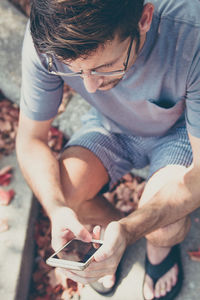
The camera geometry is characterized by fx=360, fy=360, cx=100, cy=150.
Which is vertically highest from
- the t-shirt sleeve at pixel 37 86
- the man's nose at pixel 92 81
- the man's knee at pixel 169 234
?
the man's nose at pixel 92 81

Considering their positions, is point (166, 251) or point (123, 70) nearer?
point (123, 70)

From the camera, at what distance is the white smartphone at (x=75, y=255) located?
5.85 feet

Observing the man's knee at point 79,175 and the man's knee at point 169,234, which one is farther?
the man's knee at point 79,175

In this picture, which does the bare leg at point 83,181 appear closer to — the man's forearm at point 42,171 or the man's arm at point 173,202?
the man's forearm at point 42,171

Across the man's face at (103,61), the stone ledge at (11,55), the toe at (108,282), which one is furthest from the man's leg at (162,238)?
the stone ledge at (11,55)

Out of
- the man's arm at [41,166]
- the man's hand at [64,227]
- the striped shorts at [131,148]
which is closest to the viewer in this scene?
the man's hand at [64,227]

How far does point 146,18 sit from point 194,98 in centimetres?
54

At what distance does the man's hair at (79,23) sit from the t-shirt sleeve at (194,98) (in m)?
0.44

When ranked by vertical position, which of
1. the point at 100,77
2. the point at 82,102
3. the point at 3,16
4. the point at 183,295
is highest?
the point at 100,77

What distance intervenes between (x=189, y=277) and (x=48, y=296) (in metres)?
1.12

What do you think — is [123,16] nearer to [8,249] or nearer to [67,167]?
[67,167]

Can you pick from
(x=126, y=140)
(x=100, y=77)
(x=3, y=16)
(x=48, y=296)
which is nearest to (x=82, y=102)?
(x=126, y=140)

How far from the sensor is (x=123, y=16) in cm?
170

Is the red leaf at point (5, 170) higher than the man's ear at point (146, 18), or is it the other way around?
the man's ear at point (146, 18)
